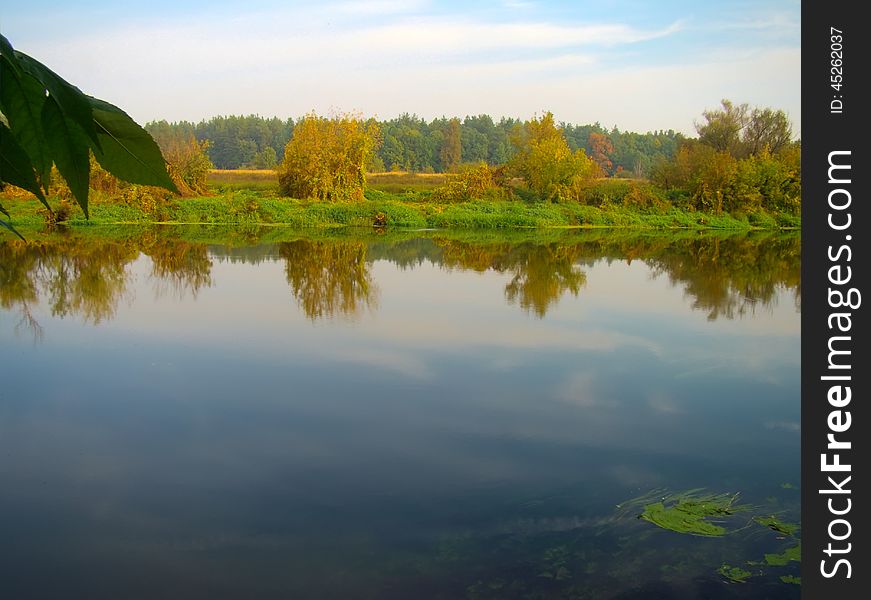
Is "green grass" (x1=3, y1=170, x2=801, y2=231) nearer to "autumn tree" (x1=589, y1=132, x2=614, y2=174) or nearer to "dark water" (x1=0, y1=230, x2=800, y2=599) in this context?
"dark water" (x1=0, y1=230, x2=800, y2=599)

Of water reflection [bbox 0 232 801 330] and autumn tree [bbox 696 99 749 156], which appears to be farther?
autumn tree [bbox 696 99 749 156]

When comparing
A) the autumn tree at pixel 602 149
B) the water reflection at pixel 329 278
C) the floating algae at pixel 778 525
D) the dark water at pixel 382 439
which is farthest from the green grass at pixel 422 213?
the autumn tree at pixel 602 149

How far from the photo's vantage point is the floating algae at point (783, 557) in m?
4.24

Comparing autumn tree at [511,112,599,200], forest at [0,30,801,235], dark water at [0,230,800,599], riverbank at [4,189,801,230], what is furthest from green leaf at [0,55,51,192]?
autumn tree at [511,112,599,200]

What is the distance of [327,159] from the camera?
31297mm

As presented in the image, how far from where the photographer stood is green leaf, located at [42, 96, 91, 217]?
0.51m

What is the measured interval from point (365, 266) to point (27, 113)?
15.3 metres

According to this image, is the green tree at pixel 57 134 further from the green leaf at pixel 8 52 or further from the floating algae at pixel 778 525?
the floating algae at pixel 778 525

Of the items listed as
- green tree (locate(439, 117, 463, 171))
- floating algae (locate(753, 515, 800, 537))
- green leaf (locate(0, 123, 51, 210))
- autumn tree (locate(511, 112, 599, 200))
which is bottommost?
floating algae (locate(753, 515, 800, 537))

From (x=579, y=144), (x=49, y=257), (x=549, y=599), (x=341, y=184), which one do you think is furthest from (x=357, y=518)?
(x=579, y=144)

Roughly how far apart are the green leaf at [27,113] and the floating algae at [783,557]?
4.45 metres

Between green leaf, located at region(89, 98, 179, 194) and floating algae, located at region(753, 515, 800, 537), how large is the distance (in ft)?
15.5

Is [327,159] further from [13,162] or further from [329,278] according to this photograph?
[13,162]

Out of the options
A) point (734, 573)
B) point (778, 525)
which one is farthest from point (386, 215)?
point (734, 573)
